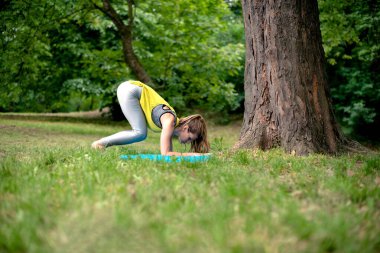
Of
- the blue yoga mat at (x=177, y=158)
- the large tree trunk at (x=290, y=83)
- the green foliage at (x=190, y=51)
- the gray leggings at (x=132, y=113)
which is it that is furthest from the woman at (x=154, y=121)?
the green foliage at (x=190, y=51)

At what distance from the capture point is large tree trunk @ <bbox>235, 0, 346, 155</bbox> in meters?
6.05

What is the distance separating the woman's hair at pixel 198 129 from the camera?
6.17 m

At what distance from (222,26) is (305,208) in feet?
44.6

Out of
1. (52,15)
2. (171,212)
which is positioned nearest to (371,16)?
(52,15)

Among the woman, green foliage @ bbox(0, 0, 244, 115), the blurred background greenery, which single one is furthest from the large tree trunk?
green foliage @ bbox(0, 0, 244, 115)

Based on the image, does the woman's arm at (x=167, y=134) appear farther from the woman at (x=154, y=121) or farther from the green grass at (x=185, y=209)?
the green grass at (x=185, y=209)

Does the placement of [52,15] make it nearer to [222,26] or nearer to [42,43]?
[42,43]

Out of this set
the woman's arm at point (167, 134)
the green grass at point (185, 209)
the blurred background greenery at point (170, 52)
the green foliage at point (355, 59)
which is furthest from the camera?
the blurred background greenery at point (170, 52)

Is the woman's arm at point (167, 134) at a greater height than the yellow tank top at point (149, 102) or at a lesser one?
lesser

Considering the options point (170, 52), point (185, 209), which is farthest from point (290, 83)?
point (170, 52)

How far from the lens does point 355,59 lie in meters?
16.9

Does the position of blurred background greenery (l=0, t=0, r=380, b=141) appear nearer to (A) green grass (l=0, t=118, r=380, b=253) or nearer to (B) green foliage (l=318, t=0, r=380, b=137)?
(B) green foliage (l=318, t=0, r=380, b=137)

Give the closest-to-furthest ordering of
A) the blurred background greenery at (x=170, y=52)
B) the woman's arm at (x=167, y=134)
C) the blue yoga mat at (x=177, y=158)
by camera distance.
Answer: the blue yoga mat at (x=177, y=158) < the woman's arm at (x=167, y=134) < the blurred background greenery at (x=170, y=52)

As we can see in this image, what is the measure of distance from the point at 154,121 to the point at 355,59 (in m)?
13.2
